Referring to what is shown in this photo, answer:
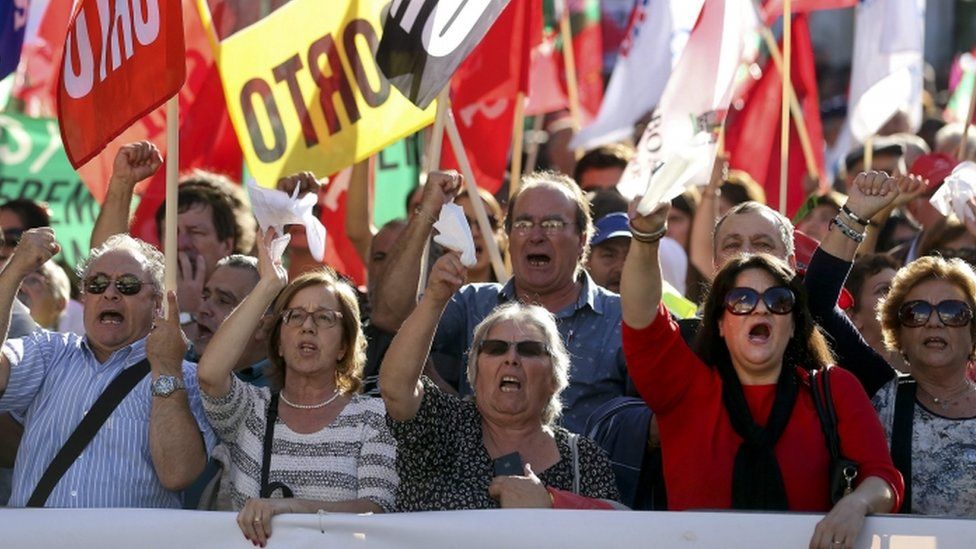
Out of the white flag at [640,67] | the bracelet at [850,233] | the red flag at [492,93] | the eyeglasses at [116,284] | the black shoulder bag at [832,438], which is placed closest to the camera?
the black shoulder bag at [832,438]

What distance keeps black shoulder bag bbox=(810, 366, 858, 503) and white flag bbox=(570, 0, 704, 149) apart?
10.8 ft

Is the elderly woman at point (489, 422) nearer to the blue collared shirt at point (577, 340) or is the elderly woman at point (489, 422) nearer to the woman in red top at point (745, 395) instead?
the woman in red top at point (745, 395)

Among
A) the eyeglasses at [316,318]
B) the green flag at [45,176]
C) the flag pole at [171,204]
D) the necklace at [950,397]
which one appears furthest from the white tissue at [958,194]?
the green flag at [45,176]

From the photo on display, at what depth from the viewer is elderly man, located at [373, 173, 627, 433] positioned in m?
5.86

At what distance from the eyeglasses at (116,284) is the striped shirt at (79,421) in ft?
0.49

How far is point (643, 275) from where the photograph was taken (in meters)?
4.78

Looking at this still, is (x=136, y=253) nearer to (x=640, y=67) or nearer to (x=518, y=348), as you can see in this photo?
(x=518, y=348)

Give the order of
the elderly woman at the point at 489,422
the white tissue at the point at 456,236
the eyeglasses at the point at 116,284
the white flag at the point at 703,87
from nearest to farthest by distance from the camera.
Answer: the elderly woman at the point at 489,422 → the white tissue at the point at 456,236 → the eyeglasses at the point at 116,284 → the white flag at the point at 703,87

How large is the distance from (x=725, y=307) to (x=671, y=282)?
2632 millimetres

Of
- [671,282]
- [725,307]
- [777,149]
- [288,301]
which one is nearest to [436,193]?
[288,301]

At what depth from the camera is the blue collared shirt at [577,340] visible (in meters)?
5.84

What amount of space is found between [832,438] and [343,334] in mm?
1410

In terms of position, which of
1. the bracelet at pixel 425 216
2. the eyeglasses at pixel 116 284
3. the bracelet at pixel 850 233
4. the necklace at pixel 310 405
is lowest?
the necklace at pixel 310 405

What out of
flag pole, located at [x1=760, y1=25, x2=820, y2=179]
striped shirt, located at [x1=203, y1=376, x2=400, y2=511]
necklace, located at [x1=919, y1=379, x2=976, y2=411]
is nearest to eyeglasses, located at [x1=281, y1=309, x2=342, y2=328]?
striped shirt, located at [x1=203, y1=376, x2=400, y2=511]
